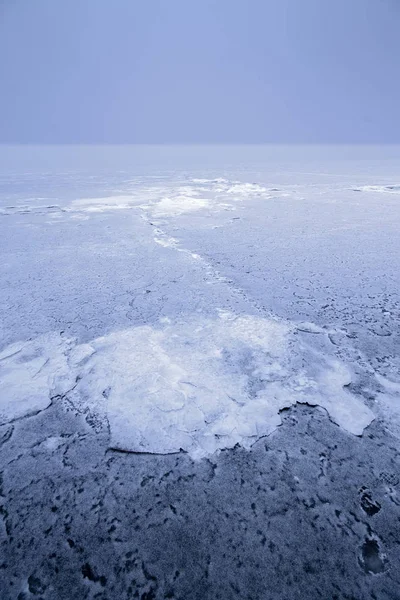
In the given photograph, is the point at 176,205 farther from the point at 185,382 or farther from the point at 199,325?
the point at 185,382

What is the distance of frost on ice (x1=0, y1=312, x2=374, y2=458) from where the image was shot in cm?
132

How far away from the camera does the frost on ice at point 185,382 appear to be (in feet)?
4.32

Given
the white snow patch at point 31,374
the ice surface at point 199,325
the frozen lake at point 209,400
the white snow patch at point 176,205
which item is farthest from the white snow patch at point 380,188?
the white snow patch at point 31,374

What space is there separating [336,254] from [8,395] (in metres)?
3.13

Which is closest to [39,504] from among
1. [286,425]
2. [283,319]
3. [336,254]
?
[286,425]

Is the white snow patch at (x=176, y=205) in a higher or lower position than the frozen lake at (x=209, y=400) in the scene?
higher

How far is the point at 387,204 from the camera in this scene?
5.71 m

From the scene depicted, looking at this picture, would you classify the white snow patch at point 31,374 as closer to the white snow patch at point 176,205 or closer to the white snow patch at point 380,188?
the white snow patch at point 176,205

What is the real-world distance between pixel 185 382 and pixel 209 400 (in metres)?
0.17

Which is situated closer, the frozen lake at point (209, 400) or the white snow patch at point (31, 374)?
the frozen lake at point (209, 400)

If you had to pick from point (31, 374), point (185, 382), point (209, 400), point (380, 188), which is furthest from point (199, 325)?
point (380, 188)

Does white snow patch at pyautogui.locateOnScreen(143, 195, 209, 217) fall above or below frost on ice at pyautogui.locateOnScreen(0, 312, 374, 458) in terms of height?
above

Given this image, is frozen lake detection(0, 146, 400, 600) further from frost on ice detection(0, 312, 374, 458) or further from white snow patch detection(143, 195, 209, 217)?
white snow patch detection(143, 195, 209, 217)

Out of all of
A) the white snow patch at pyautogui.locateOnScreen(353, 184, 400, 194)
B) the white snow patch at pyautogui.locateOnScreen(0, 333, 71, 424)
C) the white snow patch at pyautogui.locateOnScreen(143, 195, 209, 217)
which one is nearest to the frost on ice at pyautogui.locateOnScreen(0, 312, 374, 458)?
the white snow patch at pyautogui.locateOnScreen(0, 333, 71, 424)
